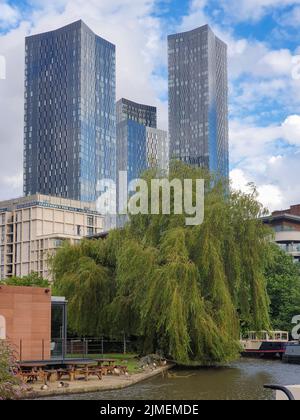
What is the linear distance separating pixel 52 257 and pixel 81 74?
156m

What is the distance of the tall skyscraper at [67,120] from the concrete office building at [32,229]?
134 feet

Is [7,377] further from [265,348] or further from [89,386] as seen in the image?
[265,348]

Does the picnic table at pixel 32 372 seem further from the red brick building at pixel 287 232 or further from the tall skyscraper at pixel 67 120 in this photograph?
the tall skyscraper at pixel 67 120

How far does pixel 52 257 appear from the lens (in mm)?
38906

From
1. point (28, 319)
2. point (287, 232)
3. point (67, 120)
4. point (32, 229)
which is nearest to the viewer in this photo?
point (28, 319)

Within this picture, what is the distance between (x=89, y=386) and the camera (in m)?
20.0

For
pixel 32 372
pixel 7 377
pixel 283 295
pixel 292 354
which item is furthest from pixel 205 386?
pixel 283 295

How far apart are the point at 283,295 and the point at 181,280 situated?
26.1 meters

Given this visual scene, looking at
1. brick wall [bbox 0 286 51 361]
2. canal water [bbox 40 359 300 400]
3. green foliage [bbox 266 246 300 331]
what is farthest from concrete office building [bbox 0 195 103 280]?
brick wall [bbox 0 286 51 361]

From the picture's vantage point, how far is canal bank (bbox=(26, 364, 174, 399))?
18.6 meters

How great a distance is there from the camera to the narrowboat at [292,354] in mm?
37906

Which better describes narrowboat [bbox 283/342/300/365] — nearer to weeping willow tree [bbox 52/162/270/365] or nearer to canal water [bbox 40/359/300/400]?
weeping willow tree [bbox 52/162/270/365]

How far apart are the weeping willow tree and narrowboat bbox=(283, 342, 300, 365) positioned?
5.40m
